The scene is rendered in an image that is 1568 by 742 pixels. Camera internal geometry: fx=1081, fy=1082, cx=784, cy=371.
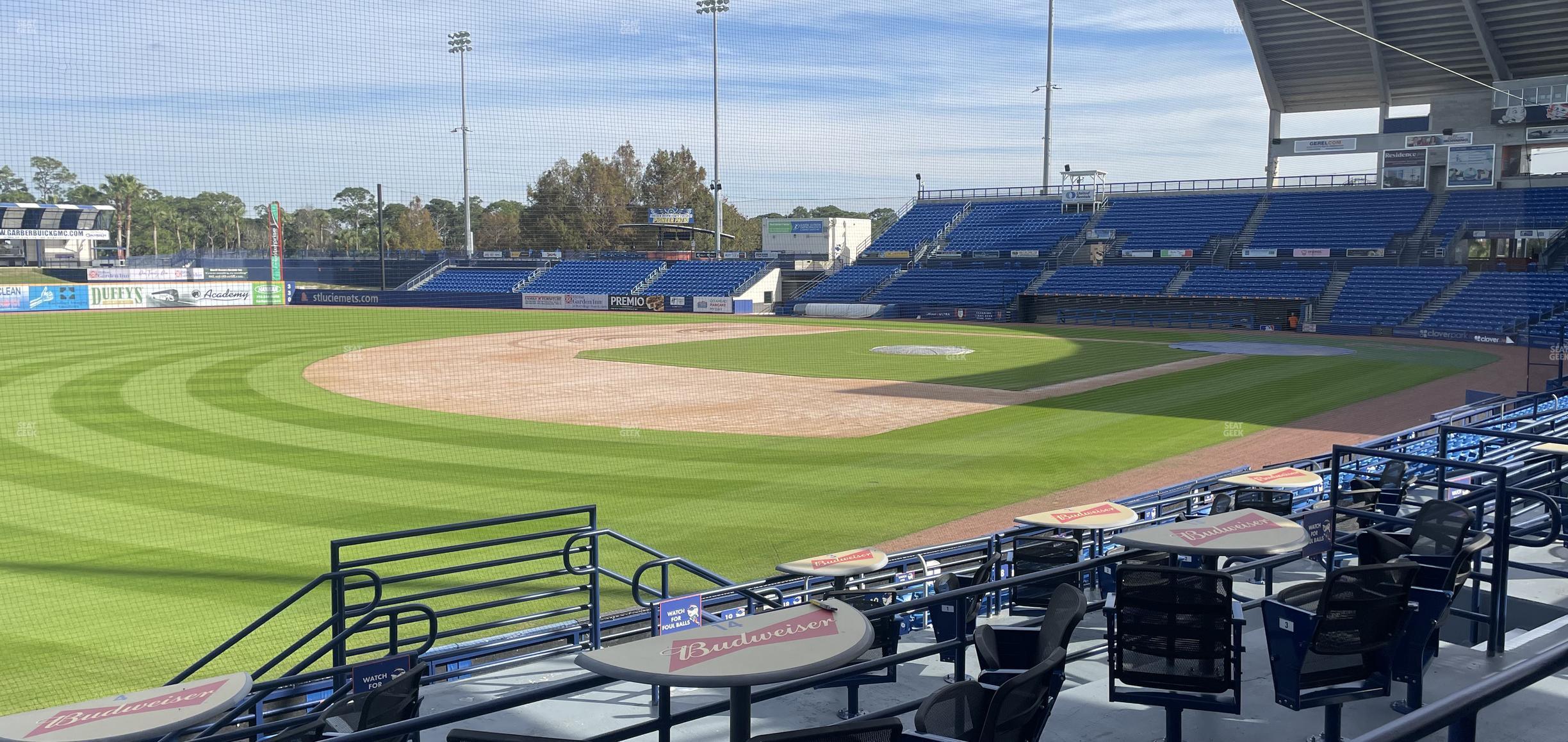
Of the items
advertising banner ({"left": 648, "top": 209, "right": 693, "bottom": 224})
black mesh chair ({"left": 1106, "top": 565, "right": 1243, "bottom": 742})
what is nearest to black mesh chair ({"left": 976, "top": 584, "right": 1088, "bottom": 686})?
black mesh chair ({"left": 1106, "top": 565, "right": 1243, "bottom": 742})

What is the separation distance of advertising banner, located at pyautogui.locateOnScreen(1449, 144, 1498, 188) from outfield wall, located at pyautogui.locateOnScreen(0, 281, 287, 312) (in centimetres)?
6763

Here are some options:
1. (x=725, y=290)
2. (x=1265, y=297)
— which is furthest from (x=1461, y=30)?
(x=725, y=290)

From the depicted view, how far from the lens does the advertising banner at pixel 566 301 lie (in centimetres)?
6919

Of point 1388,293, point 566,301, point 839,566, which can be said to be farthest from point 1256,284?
point 839,566

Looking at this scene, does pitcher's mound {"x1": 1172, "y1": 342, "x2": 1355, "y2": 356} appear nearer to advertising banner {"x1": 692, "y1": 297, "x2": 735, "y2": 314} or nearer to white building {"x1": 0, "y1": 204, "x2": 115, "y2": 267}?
advertising banner {"x1": 692, "y1": 297, "x2": 735, "y2": 314}

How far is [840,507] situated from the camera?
16.0 m

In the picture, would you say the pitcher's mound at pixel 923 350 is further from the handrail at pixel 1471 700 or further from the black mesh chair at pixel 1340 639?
the handrail at pixel 1471 700

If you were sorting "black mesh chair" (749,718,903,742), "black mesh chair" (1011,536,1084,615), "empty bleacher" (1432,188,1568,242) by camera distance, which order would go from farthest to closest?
"empty bleacher" (1432,188,1568,242)
"black mesh chair" (1011,536,1084,615)
"black mesh chair" (749,718,903,742)

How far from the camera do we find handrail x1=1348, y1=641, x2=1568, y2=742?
211 cm

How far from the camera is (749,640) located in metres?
4.03

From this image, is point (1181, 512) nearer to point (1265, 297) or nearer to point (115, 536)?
point (115, 536)

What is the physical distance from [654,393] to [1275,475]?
1944 cm

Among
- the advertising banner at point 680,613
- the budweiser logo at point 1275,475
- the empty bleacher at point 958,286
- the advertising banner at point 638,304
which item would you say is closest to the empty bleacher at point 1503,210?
the empty bleacher at point 958,286

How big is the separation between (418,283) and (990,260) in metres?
37.6
